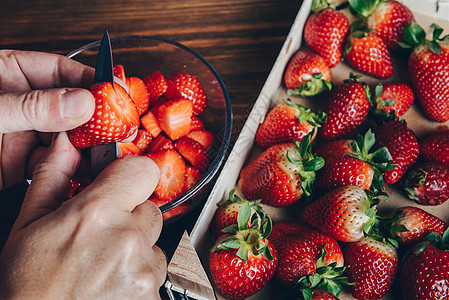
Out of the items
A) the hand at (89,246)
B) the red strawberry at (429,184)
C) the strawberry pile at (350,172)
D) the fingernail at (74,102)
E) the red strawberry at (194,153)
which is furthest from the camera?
the red strawberry at (194,153)

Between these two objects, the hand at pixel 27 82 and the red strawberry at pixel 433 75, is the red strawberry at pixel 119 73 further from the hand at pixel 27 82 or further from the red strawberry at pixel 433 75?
the red strawberry at pixel 433 75

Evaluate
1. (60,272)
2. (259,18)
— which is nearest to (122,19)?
(259,18)

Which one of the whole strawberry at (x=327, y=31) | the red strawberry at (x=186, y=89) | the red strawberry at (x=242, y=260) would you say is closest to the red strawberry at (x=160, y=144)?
the red strawberry at (x=186, y=89)

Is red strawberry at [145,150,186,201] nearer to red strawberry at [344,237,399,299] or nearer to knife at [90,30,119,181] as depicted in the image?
knife at [90,30,119,181]

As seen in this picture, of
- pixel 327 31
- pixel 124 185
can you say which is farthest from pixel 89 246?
pixel 327 31

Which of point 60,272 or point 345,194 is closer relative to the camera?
point 60,272

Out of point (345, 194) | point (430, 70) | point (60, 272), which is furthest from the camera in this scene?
point (430, 70)

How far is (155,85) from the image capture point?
1110 mm

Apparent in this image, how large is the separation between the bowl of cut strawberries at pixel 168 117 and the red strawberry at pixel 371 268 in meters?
0.36

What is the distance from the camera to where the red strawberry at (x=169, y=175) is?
37.9 inches

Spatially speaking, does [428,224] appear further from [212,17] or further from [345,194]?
[212,17]

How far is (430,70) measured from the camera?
1.04 metres

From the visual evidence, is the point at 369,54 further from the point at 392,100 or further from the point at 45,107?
the point at 45,107

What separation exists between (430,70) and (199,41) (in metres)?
0.74
